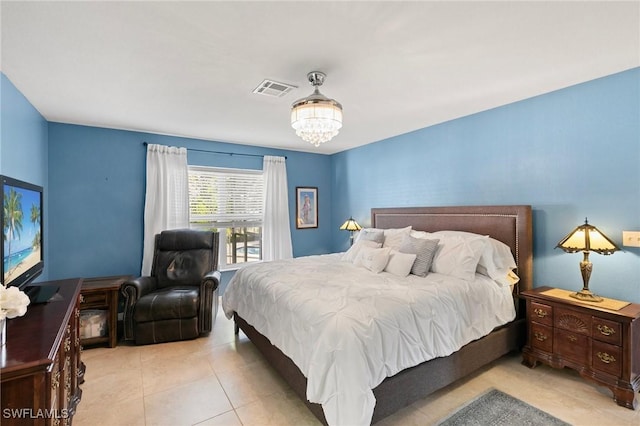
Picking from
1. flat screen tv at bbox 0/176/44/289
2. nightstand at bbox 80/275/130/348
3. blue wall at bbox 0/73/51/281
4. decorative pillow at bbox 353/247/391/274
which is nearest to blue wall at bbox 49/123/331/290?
blue wall at bbox 0/73/51/281

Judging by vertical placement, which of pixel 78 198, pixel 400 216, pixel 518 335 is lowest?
pixel 518 335

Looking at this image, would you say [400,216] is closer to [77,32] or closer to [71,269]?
[77,32]

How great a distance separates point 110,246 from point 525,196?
16.1 ft

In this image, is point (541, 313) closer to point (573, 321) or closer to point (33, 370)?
point (573, 321)

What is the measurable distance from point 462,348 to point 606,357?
39.7 inches

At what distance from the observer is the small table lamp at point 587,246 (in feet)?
7.45

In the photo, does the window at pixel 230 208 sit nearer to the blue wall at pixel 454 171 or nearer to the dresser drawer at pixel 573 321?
the blue wall at pixel 454 171

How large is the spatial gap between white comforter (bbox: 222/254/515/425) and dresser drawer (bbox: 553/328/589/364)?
36 centimetres

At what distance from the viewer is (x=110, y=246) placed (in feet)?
12.5

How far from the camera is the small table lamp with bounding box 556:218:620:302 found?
2271 mm

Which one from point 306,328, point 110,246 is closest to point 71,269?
point 110,246

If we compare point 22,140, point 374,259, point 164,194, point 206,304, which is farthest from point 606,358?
point 22,140

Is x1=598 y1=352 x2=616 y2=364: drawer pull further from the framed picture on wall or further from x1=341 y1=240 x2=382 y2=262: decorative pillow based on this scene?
the framed picture on wall

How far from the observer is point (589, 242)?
232cm
